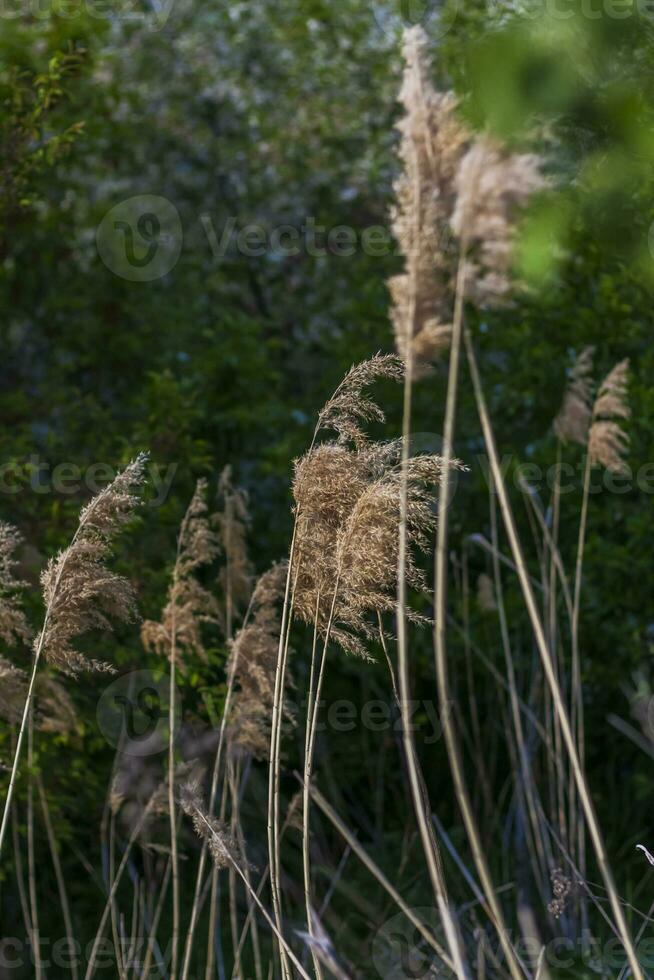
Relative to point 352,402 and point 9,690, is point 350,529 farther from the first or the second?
point 9,690

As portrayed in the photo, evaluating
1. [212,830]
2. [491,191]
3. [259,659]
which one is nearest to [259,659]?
[259,659]

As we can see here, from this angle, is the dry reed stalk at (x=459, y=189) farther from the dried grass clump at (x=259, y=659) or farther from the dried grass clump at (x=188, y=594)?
the dried grass clump at (x=188, y=594)

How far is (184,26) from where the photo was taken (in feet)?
24.7

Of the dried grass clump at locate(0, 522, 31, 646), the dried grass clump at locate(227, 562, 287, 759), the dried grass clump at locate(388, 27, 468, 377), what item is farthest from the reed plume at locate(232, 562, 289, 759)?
the dried grass clump at locate(388, 27, 468, 377)

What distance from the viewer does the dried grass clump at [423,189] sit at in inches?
98.9

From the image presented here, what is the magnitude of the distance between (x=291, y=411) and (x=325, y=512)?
3.72 m

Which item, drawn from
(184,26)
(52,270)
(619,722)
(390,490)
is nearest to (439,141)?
(390,490)

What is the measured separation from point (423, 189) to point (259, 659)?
1211mm

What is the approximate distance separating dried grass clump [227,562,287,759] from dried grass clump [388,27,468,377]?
709mm

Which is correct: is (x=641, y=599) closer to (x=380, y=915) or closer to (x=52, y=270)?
(x=380, y=915)

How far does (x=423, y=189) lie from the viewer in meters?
2.56

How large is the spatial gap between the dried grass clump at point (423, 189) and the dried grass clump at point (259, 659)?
0.71 m

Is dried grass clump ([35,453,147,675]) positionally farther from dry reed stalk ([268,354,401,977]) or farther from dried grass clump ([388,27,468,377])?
dried grass clump ([388,27,468,377])

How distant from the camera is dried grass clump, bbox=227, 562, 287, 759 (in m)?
3.04
